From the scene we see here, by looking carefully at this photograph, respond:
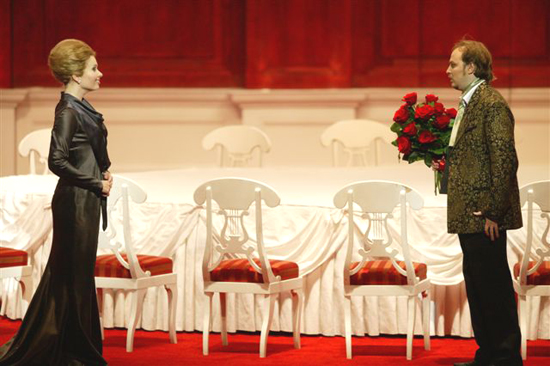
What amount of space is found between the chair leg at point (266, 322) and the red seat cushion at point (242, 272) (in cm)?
10

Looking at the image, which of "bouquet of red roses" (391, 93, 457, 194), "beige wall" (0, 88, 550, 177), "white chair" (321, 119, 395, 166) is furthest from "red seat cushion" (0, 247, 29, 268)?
"beige wall" (0, 88, 550, 177)

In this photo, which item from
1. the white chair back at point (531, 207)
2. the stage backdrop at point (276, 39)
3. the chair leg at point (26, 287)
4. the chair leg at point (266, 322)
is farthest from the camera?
the stage backdrop at point (276, 39)

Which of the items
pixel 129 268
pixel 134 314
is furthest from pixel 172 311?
pixel 129 268

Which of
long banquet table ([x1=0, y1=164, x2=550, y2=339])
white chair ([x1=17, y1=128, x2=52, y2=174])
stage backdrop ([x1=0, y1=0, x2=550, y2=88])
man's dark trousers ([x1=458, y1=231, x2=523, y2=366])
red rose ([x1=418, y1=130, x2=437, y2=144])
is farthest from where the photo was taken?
stage backdrop ([x1=0, y1=0, x2=550, y2=88])

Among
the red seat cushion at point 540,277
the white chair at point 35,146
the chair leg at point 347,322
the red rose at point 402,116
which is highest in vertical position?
the white chair at point 35,146

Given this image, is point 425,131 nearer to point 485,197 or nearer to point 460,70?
point 460,70

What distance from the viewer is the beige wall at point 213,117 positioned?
8.70m

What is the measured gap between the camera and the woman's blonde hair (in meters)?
4.02

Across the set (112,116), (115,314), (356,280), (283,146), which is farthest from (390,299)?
(112,116)

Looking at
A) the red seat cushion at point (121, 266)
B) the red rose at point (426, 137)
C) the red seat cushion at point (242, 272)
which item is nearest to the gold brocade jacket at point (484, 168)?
the red rose at point (426, 137)

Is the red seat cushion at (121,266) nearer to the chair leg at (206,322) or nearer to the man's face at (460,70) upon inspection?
the chair leg at (206,322)

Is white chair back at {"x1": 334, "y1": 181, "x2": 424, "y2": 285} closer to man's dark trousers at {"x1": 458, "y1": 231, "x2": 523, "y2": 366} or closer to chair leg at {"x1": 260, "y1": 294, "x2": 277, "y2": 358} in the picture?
chair leg at {"x1": 260, "y1": 294, "x2": 277, "y2": 358}

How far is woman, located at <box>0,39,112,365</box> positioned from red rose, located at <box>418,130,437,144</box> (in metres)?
1.30

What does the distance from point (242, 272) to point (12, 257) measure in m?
1.27
